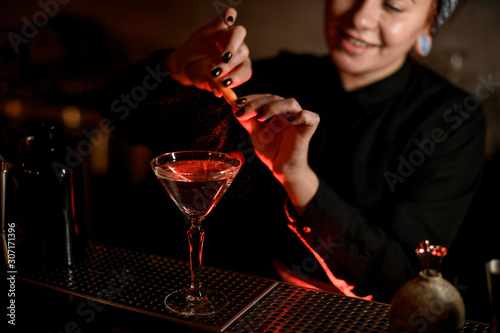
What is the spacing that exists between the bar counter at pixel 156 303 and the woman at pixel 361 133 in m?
0.42

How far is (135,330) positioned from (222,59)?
30.3 inches

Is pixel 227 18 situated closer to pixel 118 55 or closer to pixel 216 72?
pixel 216 72

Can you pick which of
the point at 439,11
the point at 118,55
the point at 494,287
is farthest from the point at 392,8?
the point at 118,55

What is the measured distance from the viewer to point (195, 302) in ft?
3.79

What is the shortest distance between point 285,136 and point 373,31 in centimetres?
64

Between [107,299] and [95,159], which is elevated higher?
[107,299]

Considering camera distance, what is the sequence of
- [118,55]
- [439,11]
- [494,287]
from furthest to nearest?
[118,55], [439,11], [494,287]

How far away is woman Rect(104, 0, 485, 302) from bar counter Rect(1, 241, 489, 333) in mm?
418

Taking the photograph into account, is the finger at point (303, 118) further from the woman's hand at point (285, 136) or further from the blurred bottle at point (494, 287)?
the blurred bottle at point (494, 287)

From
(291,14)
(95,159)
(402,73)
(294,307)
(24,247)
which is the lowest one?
(95,159)

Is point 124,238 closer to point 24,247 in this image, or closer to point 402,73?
point 24,247

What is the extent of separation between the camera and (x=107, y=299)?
1.17 metres

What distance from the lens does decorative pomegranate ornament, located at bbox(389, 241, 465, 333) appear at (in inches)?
34.8

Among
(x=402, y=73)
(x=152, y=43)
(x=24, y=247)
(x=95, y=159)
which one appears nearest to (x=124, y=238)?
(x=95, y=159)
